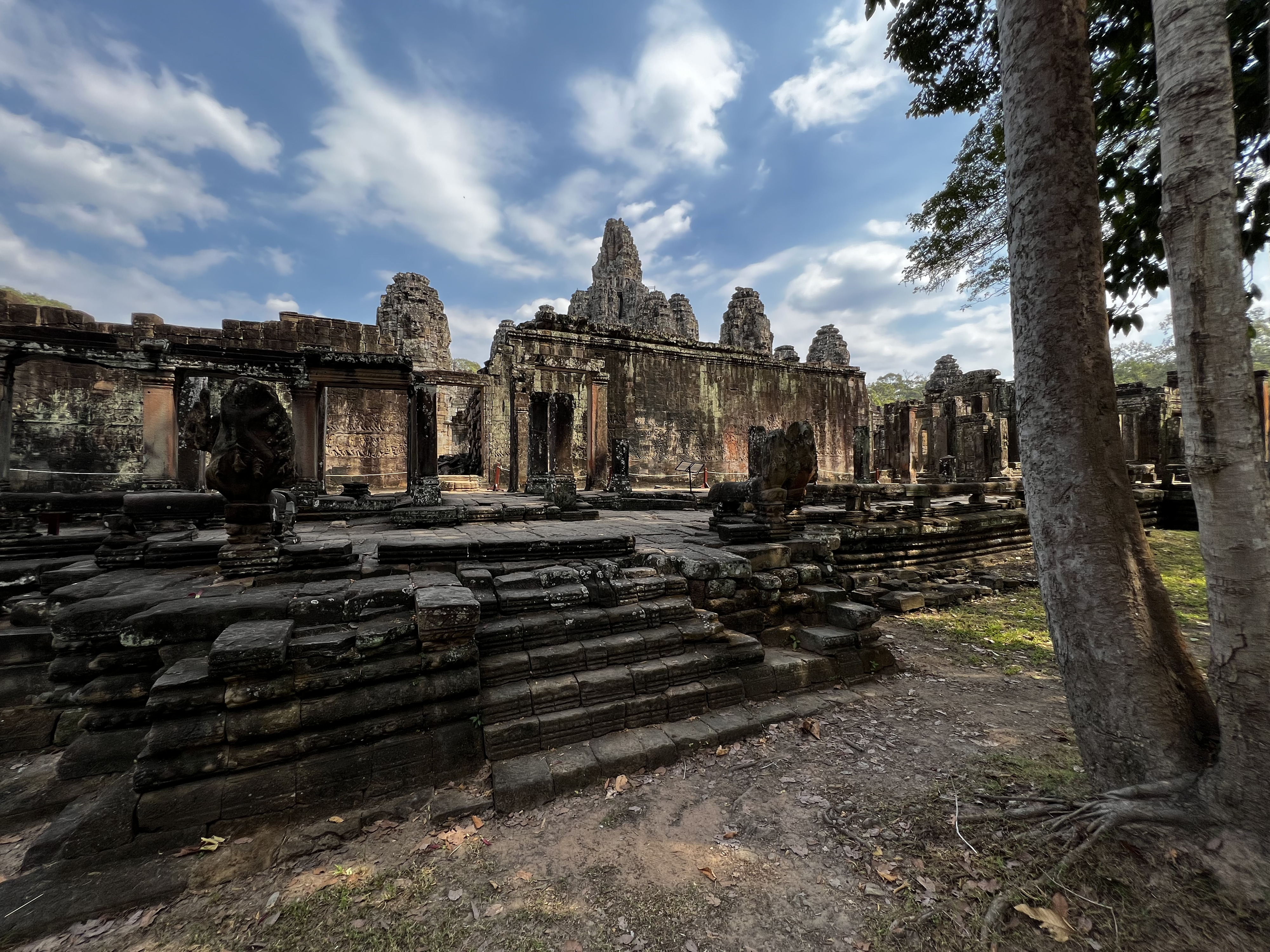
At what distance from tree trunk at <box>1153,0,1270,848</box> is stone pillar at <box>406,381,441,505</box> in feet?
27.7

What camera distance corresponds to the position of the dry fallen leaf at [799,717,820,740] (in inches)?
131

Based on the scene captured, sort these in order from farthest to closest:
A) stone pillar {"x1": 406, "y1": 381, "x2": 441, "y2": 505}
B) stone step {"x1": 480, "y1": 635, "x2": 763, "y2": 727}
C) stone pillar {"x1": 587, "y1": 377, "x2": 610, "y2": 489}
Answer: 1. stone pillar {"x1": 587, "y1": 377, "x2": 610, "y2": 489}
2. stone pillar {"x1": 406, "y1": 381, "x2": 441, "y2": 505}
3. stone step {"x1": 480, "y1": 635, "x2": 763, "y2": 727}

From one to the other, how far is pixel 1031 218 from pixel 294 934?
4573 millimetres

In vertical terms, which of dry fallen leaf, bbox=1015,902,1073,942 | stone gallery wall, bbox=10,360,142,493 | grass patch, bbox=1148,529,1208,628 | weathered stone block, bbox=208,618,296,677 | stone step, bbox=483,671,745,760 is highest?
stone gallery wall, bbox=10,360,142,493

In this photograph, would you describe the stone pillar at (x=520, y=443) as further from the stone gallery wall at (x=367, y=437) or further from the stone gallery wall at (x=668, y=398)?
the stone gallery wall at (x=367, y=437)

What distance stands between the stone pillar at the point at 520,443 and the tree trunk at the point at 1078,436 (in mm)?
9947

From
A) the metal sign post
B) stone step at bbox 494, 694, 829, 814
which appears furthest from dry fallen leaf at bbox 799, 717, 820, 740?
the metal sign post

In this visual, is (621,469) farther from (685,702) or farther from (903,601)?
(685,702)

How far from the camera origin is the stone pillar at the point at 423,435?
8.33 m

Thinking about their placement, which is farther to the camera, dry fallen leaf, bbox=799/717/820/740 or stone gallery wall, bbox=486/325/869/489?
stone gallery wall, bbox=486/325/869/489

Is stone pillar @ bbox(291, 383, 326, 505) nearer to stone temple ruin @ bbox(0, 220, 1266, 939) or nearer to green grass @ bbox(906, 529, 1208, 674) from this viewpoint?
stone temple ruin @ bbox(0, 220, 1266, 939)

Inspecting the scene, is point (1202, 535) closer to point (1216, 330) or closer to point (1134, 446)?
point (1216, 330)

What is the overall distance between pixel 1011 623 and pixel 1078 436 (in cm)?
460

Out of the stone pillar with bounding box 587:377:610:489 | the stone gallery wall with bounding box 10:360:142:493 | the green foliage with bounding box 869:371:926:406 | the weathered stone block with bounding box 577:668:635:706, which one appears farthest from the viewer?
the green foliage with bounding box 869:371:926:406
